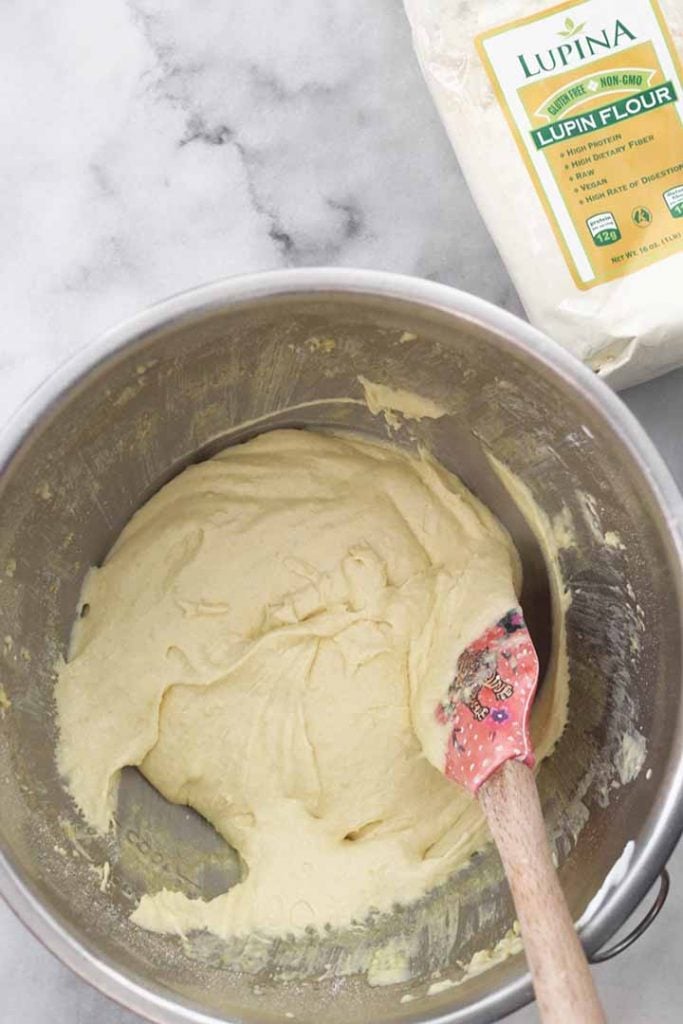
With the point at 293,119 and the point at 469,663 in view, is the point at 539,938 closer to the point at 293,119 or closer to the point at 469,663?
the point at 469,663

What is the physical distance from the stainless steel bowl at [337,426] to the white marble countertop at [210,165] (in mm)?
247

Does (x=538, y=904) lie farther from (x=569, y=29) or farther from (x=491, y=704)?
(x=569, y=29)

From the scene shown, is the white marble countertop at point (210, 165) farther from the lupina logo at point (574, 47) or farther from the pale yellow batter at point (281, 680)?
the pale yellow batter at point (281, 680)

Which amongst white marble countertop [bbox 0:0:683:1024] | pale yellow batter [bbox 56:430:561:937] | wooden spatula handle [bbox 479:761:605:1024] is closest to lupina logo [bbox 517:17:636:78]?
white marble countertop [bbox 0:0:683:1024]

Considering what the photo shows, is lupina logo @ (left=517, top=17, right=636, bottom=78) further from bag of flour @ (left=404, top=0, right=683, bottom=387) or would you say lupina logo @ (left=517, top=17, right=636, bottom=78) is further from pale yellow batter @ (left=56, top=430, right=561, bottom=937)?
pale yellow batter @ (left=56, top=430, right=561, bottom=937)

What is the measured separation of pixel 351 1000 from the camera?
1.33 m

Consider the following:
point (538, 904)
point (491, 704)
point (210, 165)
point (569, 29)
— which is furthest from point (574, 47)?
point (538, 904)

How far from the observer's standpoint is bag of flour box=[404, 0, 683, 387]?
4.63ft

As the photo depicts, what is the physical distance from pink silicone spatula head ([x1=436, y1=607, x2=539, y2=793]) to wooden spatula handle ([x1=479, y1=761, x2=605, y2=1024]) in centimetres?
2

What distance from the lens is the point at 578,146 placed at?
4.67 ft

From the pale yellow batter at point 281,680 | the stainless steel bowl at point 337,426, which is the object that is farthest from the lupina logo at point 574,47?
the pale yellow batter at point 281,680

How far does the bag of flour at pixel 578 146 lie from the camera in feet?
4.63

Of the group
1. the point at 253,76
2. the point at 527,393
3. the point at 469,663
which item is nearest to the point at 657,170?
the point at 527,393

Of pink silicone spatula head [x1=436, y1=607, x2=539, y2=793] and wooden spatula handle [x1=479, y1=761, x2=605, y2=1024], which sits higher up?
pink silicone spatula head [x1=436, y1=607, x2=539, y2=793]
